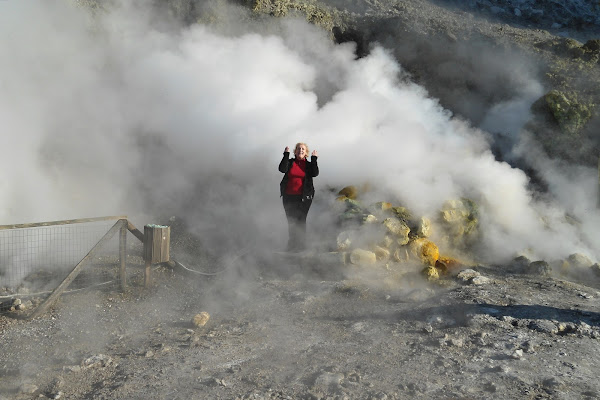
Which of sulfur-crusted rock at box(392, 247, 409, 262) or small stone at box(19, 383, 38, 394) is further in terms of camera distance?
sulfur-crusted rock at box(392, 247, 409, 262)

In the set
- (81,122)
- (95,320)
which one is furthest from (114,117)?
(95,320)

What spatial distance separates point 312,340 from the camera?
4.06 meters

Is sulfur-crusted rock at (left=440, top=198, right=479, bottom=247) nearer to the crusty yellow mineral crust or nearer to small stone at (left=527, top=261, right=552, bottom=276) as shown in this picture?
small stone at (left=527, top=261, right=552, bottom=276)

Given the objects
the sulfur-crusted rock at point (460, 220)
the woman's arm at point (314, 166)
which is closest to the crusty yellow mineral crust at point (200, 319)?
the woman's arm at point (314, 166)

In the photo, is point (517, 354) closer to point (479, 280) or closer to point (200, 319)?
point (479, 280)

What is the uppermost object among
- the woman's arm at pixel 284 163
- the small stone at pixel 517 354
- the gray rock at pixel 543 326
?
the woman's arm at pixel 284 163

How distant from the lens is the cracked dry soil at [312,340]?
11.0ft

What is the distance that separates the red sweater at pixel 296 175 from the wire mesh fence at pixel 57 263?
1.84 m

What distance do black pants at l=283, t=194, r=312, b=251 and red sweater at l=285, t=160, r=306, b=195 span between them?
11cm

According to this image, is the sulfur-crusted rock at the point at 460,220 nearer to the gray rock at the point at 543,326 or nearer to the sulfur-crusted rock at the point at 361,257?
the sulfur-crusted rock at the point at 361,257

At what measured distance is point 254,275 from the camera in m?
5.58

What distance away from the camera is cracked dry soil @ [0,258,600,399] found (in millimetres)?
3338

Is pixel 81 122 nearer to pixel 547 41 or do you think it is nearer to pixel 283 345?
pixel 283 345

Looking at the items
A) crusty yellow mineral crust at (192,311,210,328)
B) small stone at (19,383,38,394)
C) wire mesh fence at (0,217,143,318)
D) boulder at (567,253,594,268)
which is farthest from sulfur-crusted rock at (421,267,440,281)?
small stone at (19,383,38,394)
